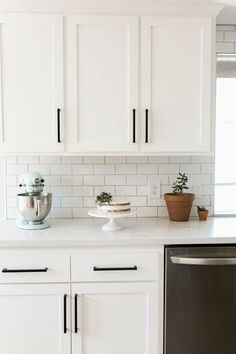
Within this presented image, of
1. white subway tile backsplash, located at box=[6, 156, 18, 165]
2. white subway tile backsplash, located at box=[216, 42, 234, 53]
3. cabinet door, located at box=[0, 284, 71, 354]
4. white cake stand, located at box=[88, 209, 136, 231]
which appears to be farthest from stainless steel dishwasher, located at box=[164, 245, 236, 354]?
white subway tile backsplash, located at box=[216, 42, 234, 53]

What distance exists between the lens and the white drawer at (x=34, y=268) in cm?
211

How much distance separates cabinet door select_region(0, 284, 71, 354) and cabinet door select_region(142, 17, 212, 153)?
1.04 meters

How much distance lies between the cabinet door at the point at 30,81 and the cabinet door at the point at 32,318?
834 millimetres

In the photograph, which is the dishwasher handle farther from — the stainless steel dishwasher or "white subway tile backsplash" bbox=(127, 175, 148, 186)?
"white subway tile backsplash" bbox=(127, 175, 148, 186)

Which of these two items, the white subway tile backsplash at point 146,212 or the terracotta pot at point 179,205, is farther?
the white subway tile backsplash at point 146,212

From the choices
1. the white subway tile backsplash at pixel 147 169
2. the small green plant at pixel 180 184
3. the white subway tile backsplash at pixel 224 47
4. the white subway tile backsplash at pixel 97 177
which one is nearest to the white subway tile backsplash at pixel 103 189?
the white subway tile backsplash at pixel 97 177

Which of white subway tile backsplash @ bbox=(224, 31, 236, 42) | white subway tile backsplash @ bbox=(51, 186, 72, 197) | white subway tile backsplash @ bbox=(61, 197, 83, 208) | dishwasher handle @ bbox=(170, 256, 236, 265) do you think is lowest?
dishwasher handle @ bbox=(170, 256, 236, 265)

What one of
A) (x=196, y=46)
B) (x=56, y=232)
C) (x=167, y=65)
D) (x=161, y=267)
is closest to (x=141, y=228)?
(x=161, y=267)

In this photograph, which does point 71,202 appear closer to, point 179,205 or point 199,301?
point 179,205

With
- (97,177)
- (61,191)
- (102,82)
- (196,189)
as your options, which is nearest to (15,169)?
(61,191)

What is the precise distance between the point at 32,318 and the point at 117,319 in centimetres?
47

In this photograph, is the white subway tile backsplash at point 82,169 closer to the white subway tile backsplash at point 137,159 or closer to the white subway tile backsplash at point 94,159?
the white subway tile backsplash at point 94,159

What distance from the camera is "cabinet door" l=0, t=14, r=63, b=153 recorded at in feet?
7.55

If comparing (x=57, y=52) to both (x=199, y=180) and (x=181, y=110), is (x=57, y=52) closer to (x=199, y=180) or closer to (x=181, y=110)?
(x=181, y=110)
